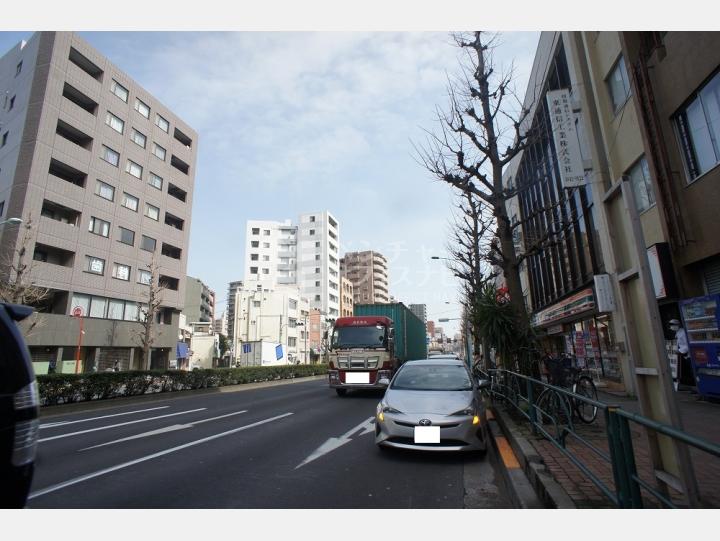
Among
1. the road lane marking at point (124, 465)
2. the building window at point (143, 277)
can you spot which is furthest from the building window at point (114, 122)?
the road lane marking at point (124, 465)

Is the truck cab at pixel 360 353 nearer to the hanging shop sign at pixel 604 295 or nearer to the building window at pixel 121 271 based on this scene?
the hanging shop sign at pixel 604 295

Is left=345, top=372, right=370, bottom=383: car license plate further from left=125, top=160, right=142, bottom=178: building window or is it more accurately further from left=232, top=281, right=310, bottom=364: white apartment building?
left=232, top=281, right=310, bottom=364: white apartment building

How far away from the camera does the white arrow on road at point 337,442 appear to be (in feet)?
19.3

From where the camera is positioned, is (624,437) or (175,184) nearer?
(624,437)

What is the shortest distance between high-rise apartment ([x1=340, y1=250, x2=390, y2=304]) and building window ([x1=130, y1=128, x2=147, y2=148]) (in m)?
66.9

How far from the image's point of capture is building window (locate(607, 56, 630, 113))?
1223 centimetres

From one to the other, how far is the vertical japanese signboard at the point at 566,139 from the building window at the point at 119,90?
34.2 m

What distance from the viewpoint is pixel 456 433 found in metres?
5.44

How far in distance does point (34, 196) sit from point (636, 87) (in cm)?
3279

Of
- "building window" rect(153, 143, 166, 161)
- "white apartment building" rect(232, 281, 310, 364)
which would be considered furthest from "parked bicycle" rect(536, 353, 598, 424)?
"white apartment building" rect(232, 281, 310, 364)

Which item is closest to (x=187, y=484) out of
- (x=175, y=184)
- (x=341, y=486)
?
(x=341, y=486)

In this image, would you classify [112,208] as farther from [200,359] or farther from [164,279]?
[200,359]

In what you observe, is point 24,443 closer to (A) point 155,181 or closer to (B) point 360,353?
(B) point 360,353

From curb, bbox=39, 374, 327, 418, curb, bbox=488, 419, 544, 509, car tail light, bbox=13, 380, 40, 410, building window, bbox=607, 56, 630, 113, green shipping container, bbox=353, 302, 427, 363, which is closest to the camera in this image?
car tail light, bbox=13, 380, 40, 410
